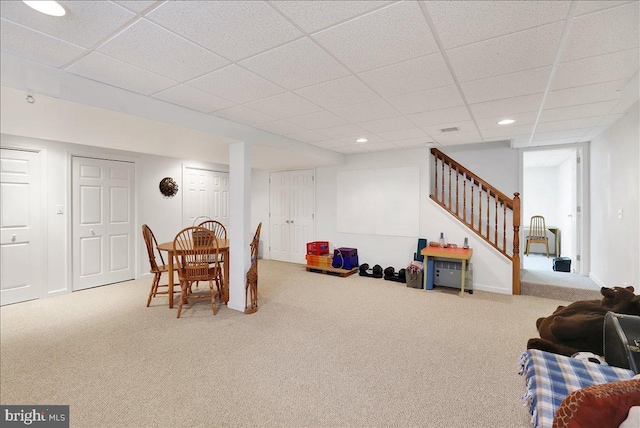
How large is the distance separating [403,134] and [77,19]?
3.65 metres

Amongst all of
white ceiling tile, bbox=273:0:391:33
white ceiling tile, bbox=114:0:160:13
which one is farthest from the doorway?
white ceiling tile, bbox=114:0:160:13

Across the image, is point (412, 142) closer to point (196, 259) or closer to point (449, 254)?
point (449, 254)

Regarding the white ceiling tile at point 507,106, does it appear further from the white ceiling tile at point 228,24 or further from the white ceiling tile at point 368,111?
the white ceiling tile at point 228,24

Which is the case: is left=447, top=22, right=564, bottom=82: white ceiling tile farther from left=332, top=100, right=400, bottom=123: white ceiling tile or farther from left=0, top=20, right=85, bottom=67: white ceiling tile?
left=0, top=20, right=85, bottom=67: white ceiling tile

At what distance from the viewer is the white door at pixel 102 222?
4.57 metres

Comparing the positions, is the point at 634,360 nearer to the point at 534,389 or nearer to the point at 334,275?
the point at 534,389

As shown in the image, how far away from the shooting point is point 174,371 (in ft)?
7.71

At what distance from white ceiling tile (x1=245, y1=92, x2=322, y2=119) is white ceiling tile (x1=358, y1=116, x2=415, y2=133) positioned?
86 cm

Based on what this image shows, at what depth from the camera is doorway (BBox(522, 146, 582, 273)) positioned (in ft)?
16.8

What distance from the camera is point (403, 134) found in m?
4.27

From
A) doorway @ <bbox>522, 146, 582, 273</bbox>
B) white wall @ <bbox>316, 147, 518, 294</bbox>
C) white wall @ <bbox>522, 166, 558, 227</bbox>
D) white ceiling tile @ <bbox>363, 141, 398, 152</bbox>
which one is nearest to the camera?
white wall @ <bbox>316, 147, 518, 294</bbox>

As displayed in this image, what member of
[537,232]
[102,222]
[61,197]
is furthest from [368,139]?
[537,232]

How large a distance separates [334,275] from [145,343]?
3.41m

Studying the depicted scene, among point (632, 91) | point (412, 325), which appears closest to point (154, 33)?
point (412, 325)
